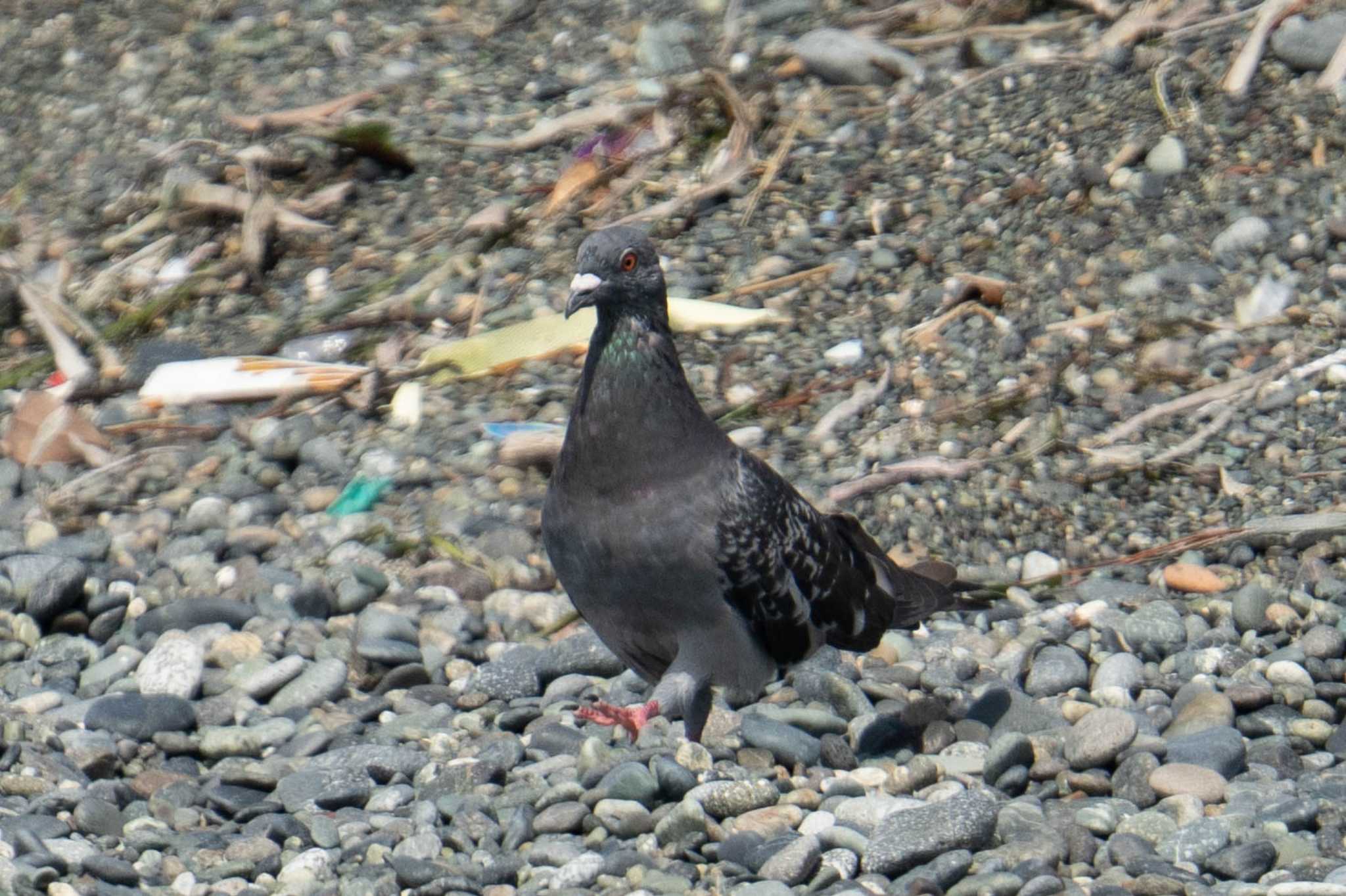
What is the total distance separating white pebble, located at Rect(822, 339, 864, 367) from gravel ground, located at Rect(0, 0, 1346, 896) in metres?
0.01

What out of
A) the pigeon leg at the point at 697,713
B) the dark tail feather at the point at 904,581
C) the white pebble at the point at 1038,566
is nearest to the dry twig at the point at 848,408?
the white pebble at the point at 1038,566

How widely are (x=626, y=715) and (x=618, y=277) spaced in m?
1.04

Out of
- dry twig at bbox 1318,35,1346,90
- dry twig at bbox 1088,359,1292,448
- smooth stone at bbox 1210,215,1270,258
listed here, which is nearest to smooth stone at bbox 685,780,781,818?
dry twig at bbox 1088,359,1292,448

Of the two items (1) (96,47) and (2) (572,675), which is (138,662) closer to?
(2) (572,675)

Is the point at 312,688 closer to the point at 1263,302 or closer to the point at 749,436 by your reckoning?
the point at 749,436

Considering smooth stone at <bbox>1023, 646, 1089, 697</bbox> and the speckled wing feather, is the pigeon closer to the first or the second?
the speckled wing feather

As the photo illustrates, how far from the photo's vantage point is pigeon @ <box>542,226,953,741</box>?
4582 millimetres

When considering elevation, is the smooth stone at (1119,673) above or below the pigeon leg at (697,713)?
below

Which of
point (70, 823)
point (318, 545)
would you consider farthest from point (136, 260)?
point (70, 823)

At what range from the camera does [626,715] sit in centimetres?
450

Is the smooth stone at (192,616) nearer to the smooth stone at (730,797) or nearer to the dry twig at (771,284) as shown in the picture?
the smooth stone at (730,797)

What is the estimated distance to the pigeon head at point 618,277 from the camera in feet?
15.0

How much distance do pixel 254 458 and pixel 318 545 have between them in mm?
650

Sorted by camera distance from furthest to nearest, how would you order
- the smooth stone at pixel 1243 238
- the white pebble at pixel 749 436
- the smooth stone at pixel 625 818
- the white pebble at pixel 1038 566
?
the smooth stone at pixel 1243 238 < the white pebble at pixel 749 436 < the white pebble at pixel 1038 566 < the smooth stone at pixel 625 818
